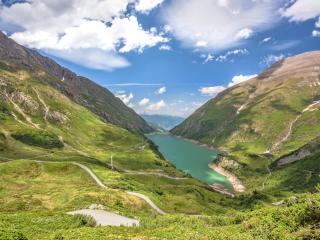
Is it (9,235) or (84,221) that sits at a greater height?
(9,235)

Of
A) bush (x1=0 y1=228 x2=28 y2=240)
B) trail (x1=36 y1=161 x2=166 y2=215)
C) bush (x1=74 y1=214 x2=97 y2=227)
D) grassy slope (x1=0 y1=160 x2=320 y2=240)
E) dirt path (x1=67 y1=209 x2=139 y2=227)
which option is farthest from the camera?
trail (x1=36 y1=161 x2=166 y2=215)

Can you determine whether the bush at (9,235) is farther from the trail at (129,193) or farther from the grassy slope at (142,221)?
the trail at (129,193)

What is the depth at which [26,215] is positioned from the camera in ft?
193

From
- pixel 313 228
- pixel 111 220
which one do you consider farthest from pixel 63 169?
pixel 313 228

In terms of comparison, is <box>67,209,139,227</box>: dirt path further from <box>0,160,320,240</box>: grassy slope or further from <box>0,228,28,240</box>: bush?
<box>0,228,28,240</box>: bush

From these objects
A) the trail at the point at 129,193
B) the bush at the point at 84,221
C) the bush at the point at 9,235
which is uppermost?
the bush at the point at 9,235

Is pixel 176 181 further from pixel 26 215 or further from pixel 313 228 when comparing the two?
pixel 313 228

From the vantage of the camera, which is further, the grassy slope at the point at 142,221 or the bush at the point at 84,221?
the bush at the point at 84,221

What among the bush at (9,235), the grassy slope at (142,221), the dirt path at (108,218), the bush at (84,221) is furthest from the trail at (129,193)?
the bush at (9,235)

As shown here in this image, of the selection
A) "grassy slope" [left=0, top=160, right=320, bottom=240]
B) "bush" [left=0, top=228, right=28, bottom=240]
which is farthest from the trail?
"bush" [left=0, top=228, right=28, bottom=240]

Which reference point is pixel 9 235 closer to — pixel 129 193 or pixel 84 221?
pixel 84 221

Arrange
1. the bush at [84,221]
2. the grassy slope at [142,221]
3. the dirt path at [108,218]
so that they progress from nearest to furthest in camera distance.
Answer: the grassy slope at [142,221]
the bush at [84,221]
the dirt path at [108,218]

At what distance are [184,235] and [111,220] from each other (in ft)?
87.0

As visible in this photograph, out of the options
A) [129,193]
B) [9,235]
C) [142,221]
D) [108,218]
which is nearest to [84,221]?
[142,221]
